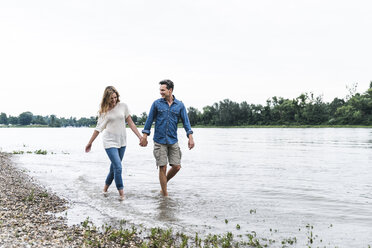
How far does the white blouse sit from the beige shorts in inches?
35.8

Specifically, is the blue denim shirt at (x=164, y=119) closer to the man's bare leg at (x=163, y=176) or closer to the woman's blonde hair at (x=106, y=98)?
the man's bare leg at (x=163, y=176)

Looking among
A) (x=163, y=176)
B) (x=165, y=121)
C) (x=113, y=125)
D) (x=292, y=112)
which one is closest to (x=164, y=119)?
(x=165, y=121)

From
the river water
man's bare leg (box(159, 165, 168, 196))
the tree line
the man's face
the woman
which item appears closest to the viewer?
the river water

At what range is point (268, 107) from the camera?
454 ft

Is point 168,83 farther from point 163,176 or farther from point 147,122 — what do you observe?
point 163,176

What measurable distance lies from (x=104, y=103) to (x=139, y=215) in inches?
105

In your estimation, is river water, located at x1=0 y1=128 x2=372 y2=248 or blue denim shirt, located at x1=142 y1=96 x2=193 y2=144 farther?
blue denim shirt, located at x1=142 y1=96 x2=193 y2=144

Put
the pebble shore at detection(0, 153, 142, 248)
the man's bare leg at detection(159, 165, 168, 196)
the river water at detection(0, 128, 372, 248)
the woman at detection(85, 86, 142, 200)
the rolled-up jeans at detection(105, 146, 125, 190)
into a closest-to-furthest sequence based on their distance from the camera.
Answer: the pebble shore at detection(0, 153, 142, 248) → the river water at detection(0, 128, 372, 248) → the woman at detection(85, 86, 142, 200) → the rolled-up jeans at detection(105, 146, 125, 190) → the man's bare leg at detection(159, 165, 168, 196)

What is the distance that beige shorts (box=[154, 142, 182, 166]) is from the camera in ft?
26.6

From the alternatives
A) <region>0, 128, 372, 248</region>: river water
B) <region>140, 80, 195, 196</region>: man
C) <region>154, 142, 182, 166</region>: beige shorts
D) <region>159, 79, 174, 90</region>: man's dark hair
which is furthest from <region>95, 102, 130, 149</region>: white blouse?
<region>0, 128, 372, 248</region>: river water

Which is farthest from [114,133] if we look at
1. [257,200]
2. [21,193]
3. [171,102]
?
[257,200]

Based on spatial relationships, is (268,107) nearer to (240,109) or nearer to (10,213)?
(240,109)

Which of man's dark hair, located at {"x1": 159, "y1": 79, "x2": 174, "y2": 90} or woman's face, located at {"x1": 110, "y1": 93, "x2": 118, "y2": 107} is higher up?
man's dark hair, located at {"x1": 159, "y1": 79, "x2": 174, "y2": 90}

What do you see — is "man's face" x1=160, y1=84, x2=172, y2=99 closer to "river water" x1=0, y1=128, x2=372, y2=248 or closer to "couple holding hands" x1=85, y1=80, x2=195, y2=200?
"couple holding hands" x1=85, y1=80, x2=195, y2=200
